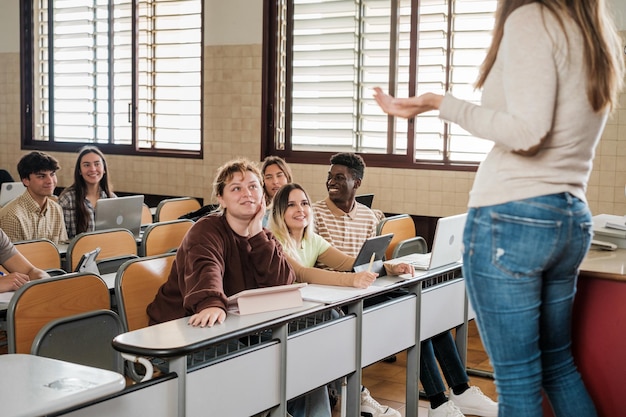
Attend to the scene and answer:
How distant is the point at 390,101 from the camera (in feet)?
5.91

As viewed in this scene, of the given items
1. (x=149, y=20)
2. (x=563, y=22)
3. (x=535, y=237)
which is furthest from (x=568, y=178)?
(x=149, y=20)

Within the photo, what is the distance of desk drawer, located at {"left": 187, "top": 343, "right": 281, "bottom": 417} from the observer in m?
2.33

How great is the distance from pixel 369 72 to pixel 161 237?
258 centimetres

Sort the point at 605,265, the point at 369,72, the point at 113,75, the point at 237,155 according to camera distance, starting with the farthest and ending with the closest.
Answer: the point at 113,75 → the point at 237,155 → the point at 369,72 → the point at 605,265

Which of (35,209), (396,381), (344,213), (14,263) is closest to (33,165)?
(35,209)

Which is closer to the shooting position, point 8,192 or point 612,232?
point 612,232

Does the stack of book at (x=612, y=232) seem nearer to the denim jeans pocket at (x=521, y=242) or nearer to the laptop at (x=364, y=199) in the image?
the denim jeans pocket at (x=521, y=242)

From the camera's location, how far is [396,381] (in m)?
4.48

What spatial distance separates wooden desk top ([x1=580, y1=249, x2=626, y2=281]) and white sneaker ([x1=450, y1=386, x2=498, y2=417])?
1.46 m

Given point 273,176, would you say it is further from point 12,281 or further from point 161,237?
point 12,281

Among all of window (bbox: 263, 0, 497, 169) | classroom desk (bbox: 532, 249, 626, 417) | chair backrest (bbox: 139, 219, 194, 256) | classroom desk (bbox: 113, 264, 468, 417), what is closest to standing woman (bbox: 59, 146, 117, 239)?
chair backrest (bbox: 139, 219, 194, 256)

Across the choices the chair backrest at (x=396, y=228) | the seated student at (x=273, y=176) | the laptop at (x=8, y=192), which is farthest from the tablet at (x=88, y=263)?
the laptop at (x=8, y=192)

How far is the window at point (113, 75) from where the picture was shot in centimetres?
733

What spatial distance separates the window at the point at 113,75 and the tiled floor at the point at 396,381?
3325 mm
